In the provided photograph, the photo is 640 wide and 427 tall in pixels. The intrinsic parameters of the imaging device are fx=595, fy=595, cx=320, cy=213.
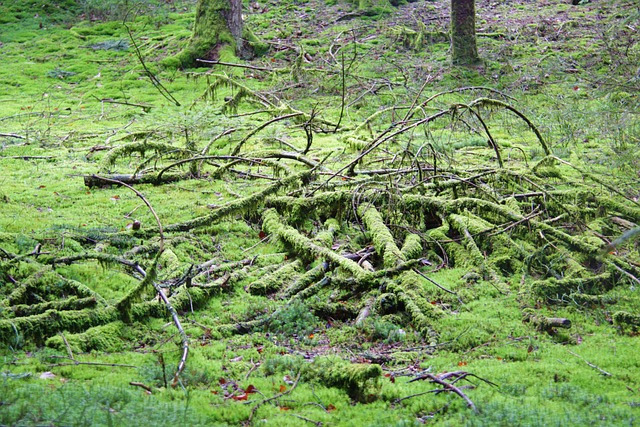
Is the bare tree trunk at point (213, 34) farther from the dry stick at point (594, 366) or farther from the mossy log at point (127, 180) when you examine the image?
the dry stick at point (594, 366)

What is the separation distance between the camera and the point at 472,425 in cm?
333

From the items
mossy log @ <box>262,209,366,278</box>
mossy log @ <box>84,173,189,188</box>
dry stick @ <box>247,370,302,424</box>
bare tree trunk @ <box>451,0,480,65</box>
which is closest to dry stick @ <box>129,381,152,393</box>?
dry stick @ <box>247,370,302,424</box>

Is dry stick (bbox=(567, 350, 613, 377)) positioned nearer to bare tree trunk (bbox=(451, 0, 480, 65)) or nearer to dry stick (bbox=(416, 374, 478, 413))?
dry stick (bbox=(416, 374, 478, 413))

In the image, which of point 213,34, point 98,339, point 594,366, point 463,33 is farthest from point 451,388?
point 213,34

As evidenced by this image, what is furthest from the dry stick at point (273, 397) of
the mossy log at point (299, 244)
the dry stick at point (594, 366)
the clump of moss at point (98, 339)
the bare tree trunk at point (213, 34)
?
the bare tree trunk at point (213, 34)

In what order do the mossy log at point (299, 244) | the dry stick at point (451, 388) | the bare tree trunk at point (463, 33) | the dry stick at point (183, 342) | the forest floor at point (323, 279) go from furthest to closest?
the bare tree trunk at point (463, 33) < the mossy log at point (299, 244) < the dry stick at point (183, 342) < the forest floor at point (323, 279) < the dry stick at point (451, 388)

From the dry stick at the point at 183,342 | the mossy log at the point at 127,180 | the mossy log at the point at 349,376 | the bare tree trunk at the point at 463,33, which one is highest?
the bare tree trunk at the point at 463,33

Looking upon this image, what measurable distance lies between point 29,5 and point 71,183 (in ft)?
54.6

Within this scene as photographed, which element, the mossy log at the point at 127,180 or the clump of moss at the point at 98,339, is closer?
the clump of moss at the point at 98,339

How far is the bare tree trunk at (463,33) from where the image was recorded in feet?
→ 47.7

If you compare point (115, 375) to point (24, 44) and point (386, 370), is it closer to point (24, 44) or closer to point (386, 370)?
point (386, 370)

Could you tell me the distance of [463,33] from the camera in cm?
1472

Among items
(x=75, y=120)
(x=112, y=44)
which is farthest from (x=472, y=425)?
(x=112, y=44)

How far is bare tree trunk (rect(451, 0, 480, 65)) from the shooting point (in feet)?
47.7
